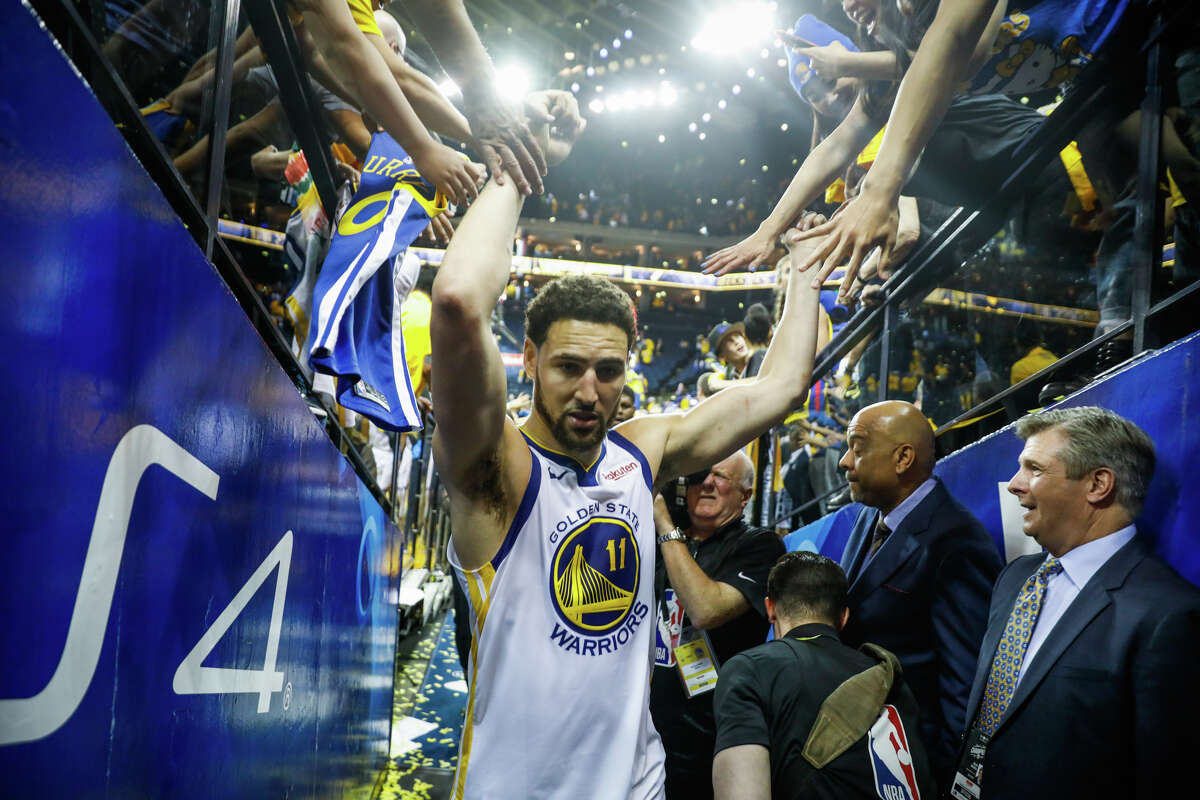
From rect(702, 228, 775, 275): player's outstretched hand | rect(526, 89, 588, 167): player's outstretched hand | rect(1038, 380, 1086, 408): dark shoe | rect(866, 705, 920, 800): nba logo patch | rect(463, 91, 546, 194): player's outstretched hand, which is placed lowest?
rect(866, 705, 920, 800): nba logo patch

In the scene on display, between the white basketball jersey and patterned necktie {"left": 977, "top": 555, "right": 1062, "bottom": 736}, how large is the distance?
0.91 meters

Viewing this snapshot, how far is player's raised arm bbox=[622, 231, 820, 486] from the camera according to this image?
2.16 metres

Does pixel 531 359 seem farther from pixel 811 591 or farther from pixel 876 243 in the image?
pixel 876 243

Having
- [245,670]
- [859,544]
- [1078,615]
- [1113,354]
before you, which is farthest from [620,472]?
[1113,354]

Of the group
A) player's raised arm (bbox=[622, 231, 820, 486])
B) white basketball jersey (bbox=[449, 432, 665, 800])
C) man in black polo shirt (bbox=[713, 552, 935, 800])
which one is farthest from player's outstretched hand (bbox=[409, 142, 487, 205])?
man in black polo shirt (bbox=[713, 552, 935, 800])

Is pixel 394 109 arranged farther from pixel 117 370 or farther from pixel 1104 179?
pixel 1104 179

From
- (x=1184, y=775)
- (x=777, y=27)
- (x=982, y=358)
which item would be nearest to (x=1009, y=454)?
(x=982, y=358)

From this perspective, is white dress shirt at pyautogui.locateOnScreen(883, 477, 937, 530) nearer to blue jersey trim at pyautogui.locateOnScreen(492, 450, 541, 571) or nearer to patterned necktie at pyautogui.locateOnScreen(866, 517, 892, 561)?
patterned necktie at pyautogui.locateOnScreen(866, 517, 892, 561)

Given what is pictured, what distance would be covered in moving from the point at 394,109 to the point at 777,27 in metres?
3.02

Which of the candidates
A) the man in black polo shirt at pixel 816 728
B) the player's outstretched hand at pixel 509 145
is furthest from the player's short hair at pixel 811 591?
the player's outstretched hand at pixel 509 145

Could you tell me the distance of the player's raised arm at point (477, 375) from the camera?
1.51 metres

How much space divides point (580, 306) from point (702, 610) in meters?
1.49

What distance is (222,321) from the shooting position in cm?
136

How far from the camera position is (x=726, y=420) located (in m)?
2.20
